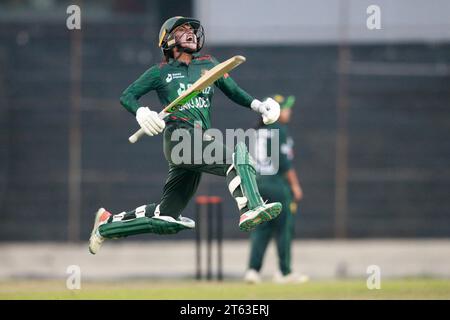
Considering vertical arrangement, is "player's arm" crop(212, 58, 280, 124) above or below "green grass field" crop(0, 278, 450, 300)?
above

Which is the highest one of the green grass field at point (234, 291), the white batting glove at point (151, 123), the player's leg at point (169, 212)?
the white batting glove at point (151, 123)

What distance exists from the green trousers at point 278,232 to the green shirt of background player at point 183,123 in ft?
12.5

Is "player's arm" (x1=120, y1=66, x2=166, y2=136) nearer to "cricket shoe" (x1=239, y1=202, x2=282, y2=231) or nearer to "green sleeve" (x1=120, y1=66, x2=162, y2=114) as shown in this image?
"green sleeve" (x1=120, y1=66, x2=162, y2=114)

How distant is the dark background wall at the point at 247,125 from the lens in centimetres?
1639

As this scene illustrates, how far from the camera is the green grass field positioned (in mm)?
9867

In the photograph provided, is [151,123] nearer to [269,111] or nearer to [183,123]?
[183,123]

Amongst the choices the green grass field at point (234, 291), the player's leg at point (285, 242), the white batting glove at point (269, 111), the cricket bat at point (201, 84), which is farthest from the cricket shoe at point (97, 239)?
the player's leg at point (285, 242)

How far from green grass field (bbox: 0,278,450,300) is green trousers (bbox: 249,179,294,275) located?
50 cm

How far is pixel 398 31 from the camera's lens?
16.6 m

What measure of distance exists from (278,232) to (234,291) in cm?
215

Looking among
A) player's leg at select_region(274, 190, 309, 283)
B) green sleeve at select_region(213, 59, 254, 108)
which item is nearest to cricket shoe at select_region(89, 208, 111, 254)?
green sleeve at select_region(213, 59, 254, 108)

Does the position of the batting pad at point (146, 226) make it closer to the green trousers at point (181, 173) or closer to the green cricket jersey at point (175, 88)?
the green trousers at point (181, 173)

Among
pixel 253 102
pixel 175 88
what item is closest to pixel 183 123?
pixel 175 88

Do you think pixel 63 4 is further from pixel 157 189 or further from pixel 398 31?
pixel 398 31
